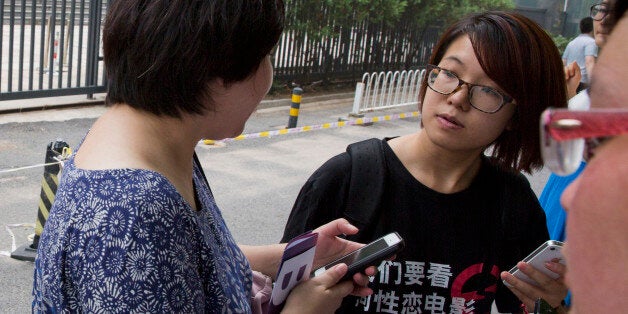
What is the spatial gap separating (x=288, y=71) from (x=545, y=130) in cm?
1254

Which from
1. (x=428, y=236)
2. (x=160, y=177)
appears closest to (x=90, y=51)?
(x=428, y=236)

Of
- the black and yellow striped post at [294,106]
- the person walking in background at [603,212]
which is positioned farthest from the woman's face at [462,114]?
the black and yellow striped post at [294,106]

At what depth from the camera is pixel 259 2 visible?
1646 mm

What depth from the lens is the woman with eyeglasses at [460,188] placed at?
7.34 ft

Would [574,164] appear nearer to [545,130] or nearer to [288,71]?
[545,130]

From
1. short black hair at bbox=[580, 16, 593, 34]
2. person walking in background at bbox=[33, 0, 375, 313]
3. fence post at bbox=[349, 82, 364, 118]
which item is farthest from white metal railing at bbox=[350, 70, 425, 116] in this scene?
person walking in background at bbox=[33, 0, 375, 313]

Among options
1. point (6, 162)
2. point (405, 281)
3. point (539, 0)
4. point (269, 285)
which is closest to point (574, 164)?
point (269, 285)

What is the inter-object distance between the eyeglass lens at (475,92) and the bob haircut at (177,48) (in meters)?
0.90

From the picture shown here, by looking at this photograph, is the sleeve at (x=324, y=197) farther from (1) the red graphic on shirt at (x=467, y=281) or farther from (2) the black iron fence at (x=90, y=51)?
(2) the black iron fence at (x=90, y=51)

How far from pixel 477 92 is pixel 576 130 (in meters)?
1.65

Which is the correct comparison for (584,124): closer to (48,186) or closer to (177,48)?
(177,48)

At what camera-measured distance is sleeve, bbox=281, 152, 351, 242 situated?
223cm

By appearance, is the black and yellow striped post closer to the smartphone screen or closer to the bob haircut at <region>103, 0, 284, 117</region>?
the smartphone screen

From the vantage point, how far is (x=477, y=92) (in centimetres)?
235
